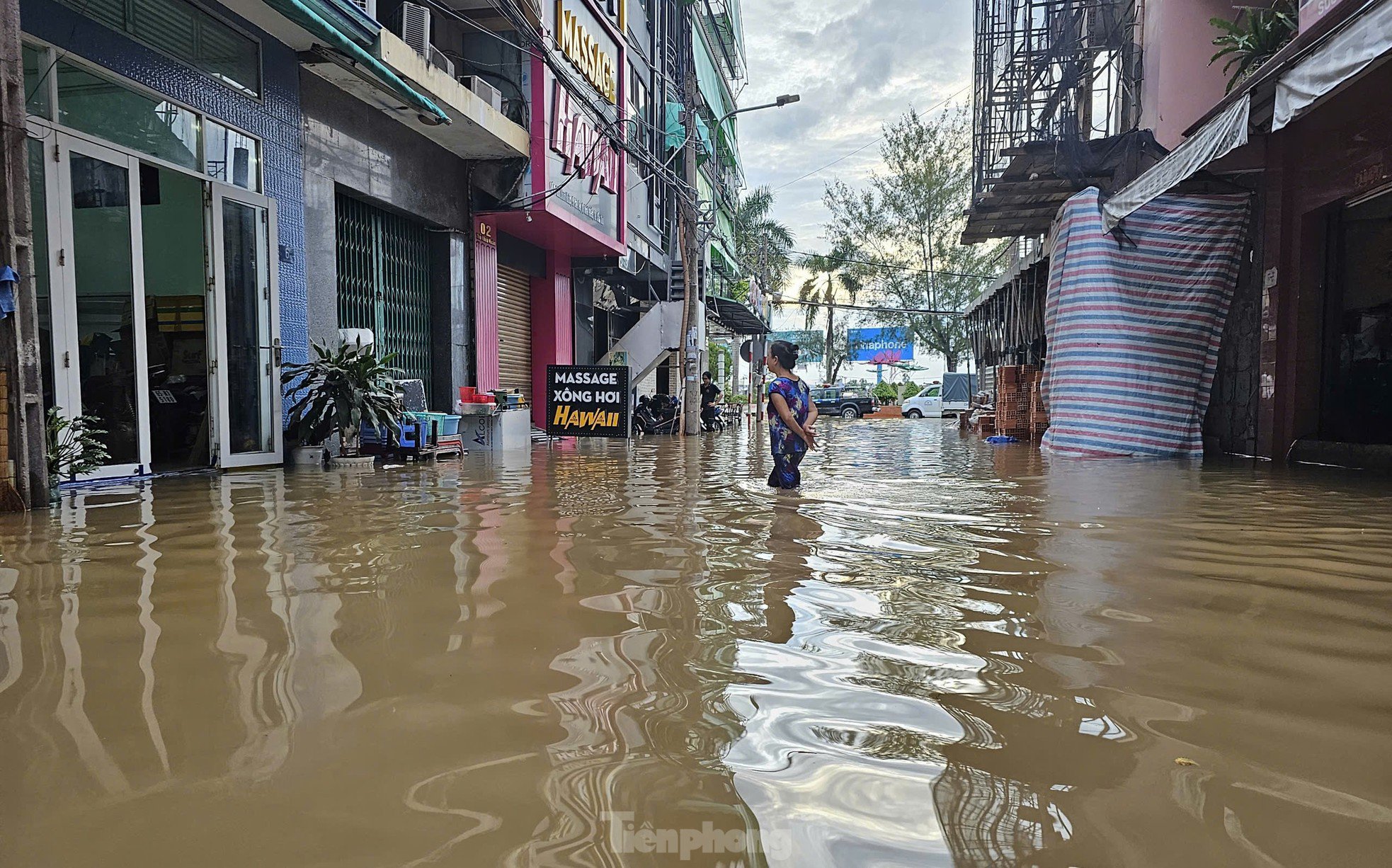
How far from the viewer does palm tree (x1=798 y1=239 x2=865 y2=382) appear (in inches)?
1606

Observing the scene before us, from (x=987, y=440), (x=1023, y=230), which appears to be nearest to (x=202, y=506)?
(x=987, y=440)

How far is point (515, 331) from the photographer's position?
17.7m

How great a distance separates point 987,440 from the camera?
669 inches

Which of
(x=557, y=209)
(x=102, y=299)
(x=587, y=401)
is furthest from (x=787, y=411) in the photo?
(x=557, y=209)

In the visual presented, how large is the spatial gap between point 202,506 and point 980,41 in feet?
48.7

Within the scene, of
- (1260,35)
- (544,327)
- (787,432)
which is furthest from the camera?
(544,327)

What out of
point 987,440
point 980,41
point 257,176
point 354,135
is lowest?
point 987,440

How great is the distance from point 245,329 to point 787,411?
19.7 ft

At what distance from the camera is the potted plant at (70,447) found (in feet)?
22.0

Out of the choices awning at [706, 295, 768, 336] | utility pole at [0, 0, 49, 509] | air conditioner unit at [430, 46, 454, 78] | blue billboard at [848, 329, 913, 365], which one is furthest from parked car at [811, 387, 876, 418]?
utility pole at [0, 0, 49, 509]

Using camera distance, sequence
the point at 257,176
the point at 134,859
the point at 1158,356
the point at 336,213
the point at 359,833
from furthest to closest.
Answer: the point at 336,213 → the point at 1158,356 → the point at 257,176 → the point at 359,833 → the point at 134,859

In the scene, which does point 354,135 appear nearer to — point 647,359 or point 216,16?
point 216,16

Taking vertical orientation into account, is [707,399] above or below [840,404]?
above

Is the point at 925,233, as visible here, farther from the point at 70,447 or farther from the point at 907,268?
the point at 70,447
